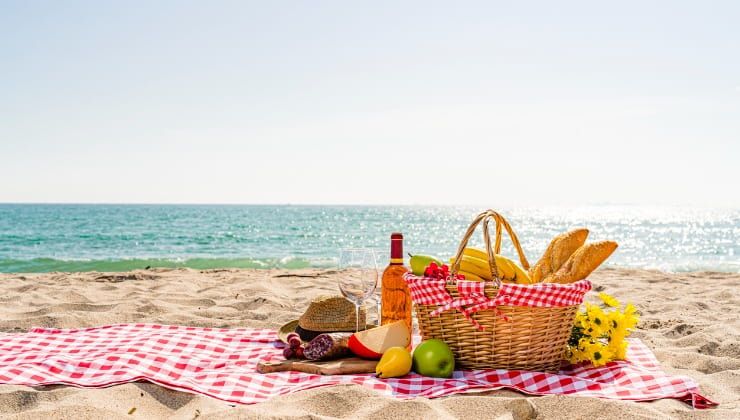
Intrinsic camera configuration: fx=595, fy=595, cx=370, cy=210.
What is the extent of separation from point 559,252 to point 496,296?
0.60m

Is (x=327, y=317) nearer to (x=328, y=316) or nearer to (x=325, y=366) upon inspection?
(x=328, y=316)

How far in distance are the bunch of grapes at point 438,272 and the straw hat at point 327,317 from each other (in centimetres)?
Result: 77

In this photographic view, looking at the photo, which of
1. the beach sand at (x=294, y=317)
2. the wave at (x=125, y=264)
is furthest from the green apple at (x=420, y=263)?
the wave at (x=125, y=264)

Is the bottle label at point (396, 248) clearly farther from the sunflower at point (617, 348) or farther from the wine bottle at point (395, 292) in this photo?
the sunflower at point (617, 348)

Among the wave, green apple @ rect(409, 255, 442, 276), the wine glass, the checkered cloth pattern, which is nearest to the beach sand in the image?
the checkered cloth pattern

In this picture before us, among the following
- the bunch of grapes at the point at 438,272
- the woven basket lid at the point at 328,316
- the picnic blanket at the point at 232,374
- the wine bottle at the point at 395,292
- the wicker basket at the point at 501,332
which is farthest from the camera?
the woven basket lid at the point at 328,316

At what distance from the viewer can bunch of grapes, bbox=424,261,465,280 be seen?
3104 mm

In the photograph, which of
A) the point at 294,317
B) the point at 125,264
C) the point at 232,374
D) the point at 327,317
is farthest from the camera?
the point at 125,264

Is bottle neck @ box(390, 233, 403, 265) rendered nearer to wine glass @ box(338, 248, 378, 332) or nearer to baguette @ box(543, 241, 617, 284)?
wine glass @ box(338, 248, 378, 332)

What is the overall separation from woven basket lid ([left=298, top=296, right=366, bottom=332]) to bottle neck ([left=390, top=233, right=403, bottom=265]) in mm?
663

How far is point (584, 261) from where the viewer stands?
3.12 metres

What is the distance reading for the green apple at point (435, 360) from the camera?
307cm

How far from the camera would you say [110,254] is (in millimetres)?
21188

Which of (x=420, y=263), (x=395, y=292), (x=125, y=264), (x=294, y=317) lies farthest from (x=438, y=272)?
(x=125, y=264)
